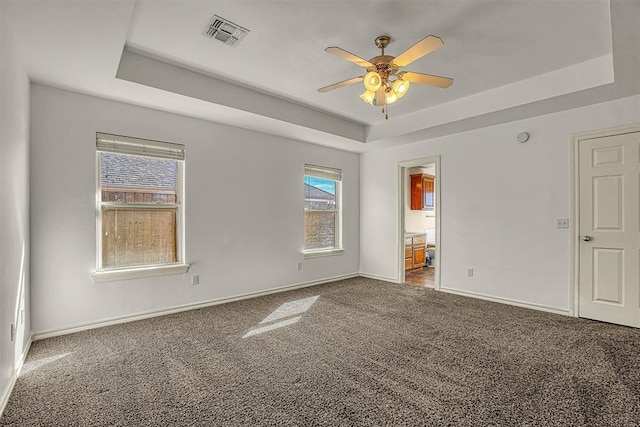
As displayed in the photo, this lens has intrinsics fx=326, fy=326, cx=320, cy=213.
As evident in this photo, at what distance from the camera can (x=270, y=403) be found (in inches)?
79.3

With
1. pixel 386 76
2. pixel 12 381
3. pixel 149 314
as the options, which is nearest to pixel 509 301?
pixel 386 76

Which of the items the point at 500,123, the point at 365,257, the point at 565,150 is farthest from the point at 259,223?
the point at 565,150

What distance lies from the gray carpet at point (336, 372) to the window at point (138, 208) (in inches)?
26.0

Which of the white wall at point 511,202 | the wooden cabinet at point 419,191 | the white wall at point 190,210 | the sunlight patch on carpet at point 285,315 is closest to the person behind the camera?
the white wall at point 190,210

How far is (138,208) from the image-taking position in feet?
12.0

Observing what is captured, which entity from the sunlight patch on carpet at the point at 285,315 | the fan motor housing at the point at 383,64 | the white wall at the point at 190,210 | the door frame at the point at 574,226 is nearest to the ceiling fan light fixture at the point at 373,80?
the fan motor housing at the point at 383,64

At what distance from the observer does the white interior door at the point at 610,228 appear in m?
3.38

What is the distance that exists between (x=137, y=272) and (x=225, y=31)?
103 inches

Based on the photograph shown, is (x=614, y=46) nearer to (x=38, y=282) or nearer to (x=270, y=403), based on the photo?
(x=270, y=403)

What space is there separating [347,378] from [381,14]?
267cm

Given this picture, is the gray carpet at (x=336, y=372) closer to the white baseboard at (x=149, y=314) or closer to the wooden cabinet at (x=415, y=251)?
the white baseboard at (x=149, y=314)

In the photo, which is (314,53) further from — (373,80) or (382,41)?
(373,80)

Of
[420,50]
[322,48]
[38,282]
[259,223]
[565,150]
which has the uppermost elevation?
[322,48]

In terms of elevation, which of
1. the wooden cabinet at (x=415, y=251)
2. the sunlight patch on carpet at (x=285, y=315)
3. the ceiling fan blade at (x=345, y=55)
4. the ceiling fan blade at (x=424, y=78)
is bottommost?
the sunlight patch on carpet at (x=285, y=315)
